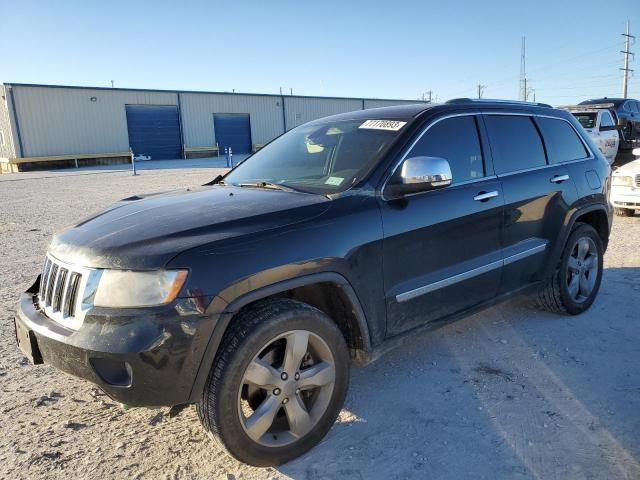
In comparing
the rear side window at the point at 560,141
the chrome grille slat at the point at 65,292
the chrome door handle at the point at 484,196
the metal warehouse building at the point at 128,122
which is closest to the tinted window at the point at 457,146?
the chrome door handle at the point at 484,196

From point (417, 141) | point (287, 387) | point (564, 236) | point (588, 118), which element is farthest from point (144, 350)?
point (588, 118)

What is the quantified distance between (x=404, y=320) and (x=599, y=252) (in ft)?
8.51

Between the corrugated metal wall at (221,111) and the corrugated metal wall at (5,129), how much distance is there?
34.5 feet

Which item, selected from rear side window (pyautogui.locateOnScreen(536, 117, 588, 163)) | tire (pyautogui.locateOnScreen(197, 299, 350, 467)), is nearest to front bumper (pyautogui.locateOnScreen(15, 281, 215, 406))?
tire (pyautogui.locateOnScreen(197, 299, 350, 467))

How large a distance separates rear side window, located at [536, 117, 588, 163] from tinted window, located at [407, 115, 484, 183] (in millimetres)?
966

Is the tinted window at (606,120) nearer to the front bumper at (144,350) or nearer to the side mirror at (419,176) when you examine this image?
the side mirror at (419,176)

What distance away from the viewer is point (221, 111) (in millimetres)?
36969

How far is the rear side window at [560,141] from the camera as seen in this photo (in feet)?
13.9

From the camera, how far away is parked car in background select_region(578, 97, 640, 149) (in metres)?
15.1

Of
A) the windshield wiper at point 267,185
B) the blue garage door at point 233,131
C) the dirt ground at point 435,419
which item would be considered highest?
the blue garage door at point 233,131

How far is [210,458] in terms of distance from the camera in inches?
105

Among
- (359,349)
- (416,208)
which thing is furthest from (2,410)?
(416,208)

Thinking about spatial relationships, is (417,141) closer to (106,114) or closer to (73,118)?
(73,118)

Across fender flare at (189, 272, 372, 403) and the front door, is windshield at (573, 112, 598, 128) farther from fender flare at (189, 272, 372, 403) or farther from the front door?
fender flare at (189, 272, 372, 403)
